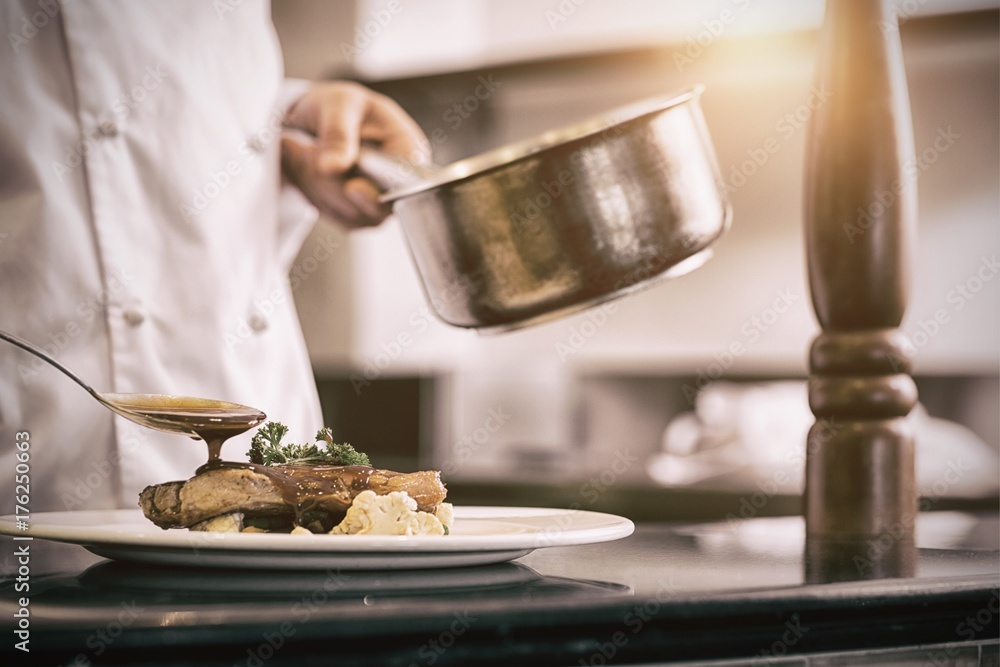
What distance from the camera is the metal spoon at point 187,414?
0.72 m

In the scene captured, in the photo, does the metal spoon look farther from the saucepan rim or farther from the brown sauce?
the saucepan rim

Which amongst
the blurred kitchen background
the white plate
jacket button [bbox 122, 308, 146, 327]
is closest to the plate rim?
the white plate

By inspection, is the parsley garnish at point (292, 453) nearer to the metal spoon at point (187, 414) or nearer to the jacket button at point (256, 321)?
the metal spoon at point (187, 414)

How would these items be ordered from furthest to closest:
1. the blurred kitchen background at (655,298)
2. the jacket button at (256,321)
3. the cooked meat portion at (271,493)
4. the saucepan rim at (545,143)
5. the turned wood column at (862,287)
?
1. the blurred kitchen background at (655,298)
2. the jacket button at (256,321)
3. the turned wood column at (862,287)
4. the saucepan rim at (545,143)
5. the cooked meat portion at (271,493)

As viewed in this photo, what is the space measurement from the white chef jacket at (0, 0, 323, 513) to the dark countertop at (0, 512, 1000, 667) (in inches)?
26.5

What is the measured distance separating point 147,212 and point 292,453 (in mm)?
831

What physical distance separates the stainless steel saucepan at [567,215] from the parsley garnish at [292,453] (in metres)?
0.22

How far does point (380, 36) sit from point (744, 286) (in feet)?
5.58

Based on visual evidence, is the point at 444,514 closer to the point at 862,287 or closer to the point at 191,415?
the point at 191,415

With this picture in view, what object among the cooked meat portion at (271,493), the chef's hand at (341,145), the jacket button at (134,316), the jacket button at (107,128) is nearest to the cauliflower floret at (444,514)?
the cooked meat portion at (271,493)

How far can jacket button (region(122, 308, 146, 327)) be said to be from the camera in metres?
1.42

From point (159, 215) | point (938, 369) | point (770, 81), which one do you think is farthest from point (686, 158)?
point (770, 81)

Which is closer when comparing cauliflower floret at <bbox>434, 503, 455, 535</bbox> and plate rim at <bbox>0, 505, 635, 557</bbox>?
plate rim at <bbox>0, 505, 635, 557</bbox>

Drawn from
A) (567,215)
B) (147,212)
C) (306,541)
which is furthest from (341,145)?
(306,541)
